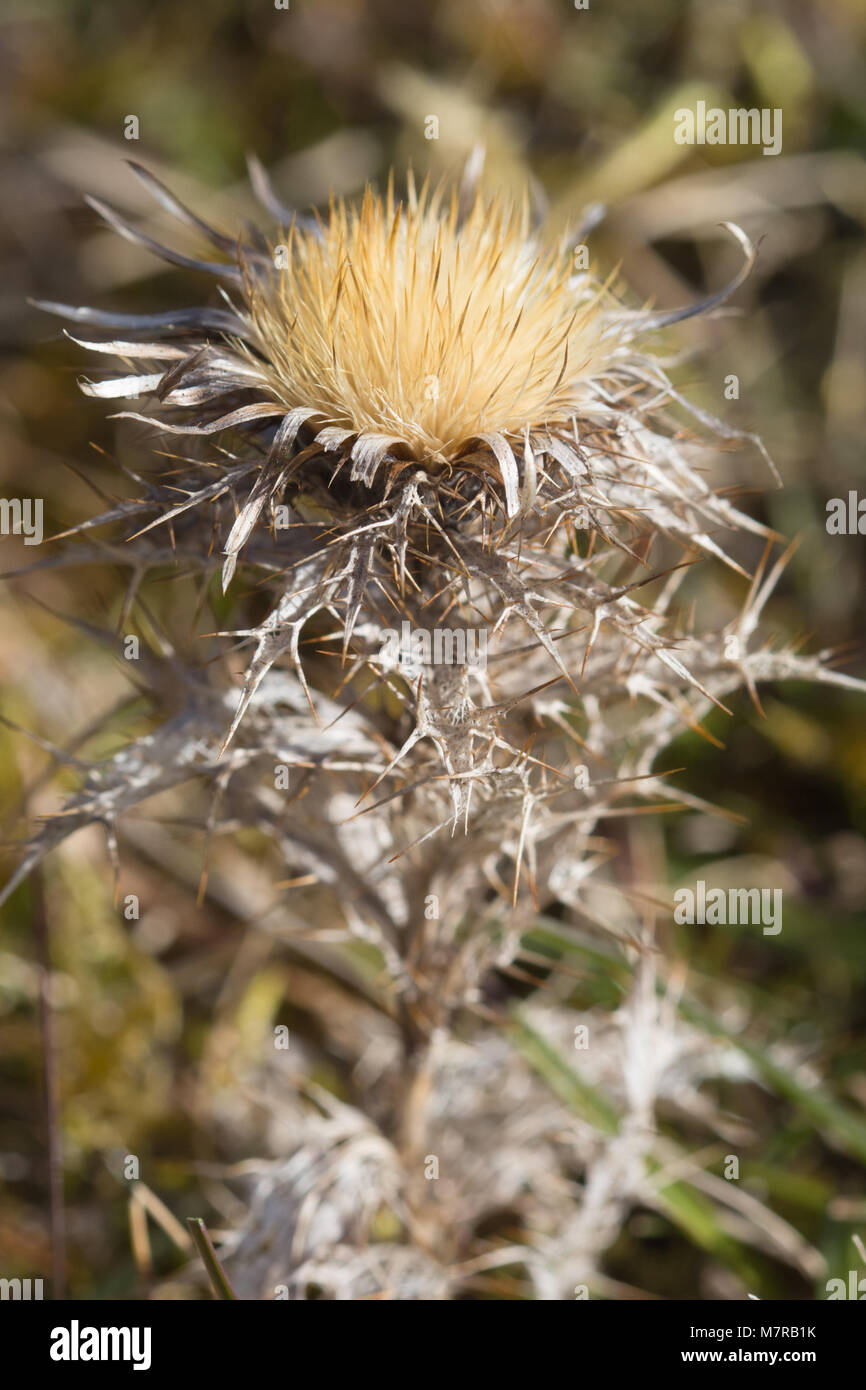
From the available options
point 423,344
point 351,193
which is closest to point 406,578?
point 423,344

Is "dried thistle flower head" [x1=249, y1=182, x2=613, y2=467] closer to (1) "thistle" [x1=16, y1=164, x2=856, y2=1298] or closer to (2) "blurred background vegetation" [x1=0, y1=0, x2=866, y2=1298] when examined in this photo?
(1) "thistle" [x1=16, y1=164, x2=856, y2=1298]

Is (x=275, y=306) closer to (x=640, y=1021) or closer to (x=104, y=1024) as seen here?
(x=640, y=1021)

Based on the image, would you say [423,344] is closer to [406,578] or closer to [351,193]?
[406,578]

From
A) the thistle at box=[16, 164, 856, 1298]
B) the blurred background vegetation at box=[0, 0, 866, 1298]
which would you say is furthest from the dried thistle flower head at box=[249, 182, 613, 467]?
the blurred background vegetation at box=[0, 0, 866, 1298]

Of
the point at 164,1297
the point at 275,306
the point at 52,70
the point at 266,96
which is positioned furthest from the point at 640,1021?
the point at 52,70

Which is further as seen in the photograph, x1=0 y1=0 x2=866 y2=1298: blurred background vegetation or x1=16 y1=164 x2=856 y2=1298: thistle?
x1=0 y1=0 x2=866 y2=1298: blurred background vegetation
